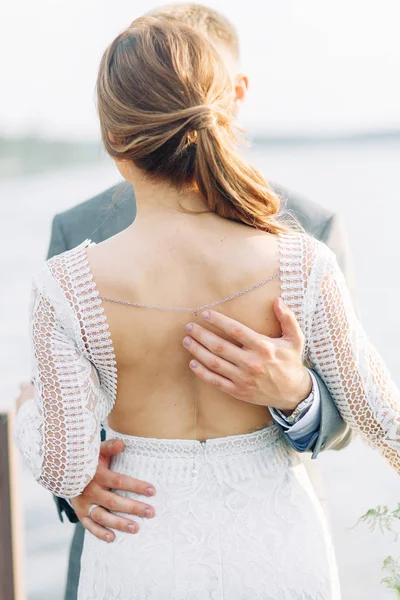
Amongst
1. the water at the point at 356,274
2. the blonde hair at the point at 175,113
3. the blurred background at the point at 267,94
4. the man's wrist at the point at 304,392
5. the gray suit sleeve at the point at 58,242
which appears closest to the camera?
the blonde hair at the point at 175,113

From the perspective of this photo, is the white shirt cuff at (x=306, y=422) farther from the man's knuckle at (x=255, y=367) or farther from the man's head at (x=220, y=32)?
the man's head at (x=220, y=32)

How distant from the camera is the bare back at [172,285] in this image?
54.4 inches

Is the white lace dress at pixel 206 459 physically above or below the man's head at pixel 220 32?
below

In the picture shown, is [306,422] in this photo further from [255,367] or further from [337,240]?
[337,240]

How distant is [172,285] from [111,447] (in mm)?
366

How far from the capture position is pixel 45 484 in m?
1.53

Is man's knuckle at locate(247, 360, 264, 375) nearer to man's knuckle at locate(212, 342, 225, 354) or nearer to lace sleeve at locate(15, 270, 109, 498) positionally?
man's knuckle at locate(212, 342, 225, 354)

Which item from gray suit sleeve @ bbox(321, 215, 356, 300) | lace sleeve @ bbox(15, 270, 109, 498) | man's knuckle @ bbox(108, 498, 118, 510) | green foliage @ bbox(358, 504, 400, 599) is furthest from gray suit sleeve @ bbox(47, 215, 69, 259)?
green foliage @ bbox(358, 504, 400, 599)

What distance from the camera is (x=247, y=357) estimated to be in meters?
1.41

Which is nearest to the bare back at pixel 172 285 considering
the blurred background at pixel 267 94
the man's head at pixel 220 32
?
the man's head at pixel 220 32

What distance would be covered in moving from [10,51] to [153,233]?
51.8 feet

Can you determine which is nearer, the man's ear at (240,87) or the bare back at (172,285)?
the bare back at (172,285)

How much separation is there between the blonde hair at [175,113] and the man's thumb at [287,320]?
155 mm

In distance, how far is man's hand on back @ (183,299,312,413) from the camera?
139 cm
